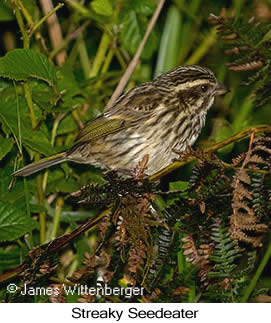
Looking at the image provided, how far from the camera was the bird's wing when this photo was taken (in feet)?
13.3

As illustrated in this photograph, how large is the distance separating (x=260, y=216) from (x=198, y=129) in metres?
1.17

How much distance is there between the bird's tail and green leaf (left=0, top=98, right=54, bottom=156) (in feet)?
0.29

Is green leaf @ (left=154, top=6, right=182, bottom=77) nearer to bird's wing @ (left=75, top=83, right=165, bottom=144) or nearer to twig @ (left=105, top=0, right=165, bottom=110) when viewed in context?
twig @ (left=105, top=0, right=165, bottom=110)

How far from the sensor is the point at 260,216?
2.96m

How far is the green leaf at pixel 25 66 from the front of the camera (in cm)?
351

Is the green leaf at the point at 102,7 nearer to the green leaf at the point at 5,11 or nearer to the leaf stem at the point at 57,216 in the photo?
the green leaf at the point at 5,11

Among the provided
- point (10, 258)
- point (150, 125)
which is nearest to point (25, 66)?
point (150, 125)

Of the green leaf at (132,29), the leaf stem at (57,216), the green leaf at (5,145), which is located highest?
the green leaf at (132,29)

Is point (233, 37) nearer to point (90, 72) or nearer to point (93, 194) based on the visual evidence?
point (93, 194)

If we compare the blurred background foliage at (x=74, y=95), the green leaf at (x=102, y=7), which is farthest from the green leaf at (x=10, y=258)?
the green leaf at (x=102, y=7)

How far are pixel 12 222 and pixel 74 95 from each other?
875mm

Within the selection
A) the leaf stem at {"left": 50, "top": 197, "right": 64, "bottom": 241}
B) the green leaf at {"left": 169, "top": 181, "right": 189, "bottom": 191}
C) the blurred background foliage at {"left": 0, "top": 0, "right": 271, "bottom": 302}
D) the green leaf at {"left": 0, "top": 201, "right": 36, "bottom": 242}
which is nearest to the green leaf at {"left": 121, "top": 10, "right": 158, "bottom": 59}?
the blurred background foliage at {"left": 0, "top": 0, "right": 271, "bottom": 302}

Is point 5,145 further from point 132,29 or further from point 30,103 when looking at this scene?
point 132,29

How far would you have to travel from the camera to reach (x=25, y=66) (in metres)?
3.57
